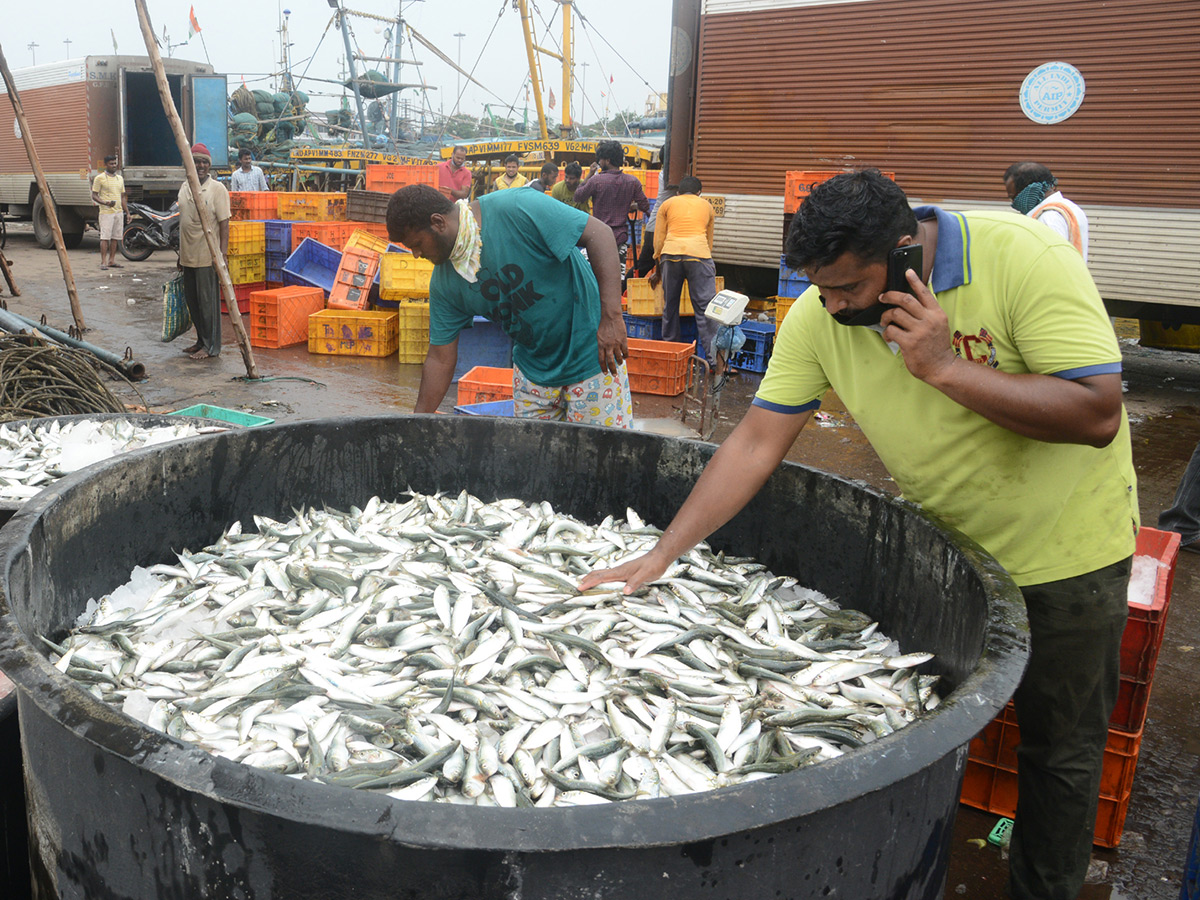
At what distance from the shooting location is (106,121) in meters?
18.8

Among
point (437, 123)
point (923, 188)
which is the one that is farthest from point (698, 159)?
point (437, 123)

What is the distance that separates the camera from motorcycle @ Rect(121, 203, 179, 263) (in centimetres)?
1777

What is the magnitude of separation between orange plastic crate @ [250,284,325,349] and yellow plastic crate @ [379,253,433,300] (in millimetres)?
1275

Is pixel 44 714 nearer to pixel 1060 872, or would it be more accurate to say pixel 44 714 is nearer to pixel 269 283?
pixel 1060 872

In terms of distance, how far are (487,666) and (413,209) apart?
2070 millimetres

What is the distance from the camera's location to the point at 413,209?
141 inches

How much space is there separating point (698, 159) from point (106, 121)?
13.9m

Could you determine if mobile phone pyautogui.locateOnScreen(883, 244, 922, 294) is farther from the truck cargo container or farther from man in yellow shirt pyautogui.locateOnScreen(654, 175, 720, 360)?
the truck cargo container

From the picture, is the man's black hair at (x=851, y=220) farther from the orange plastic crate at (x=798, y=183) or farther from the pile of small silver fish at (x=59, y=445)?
the orange plastic crate at (x=798, y=183)

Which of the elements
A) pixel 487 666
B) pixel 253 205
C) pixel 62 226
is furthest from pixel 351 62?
pixel 487 666

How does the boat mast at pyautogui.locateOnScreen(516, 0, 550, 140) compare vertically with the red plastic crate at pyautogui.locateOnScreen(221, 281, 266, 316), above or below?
above

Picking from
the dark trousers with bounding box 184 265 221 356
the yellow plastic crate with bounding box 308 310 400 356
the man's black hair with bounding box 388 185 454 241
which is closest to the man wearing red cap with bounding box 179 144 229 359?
the dark trousers with bounding box 184 265 221 356

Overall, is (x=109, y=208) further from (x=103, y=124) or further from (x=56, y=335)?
(x=56, y=335)

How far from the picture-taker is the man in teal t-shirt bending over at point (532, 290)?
374cm
